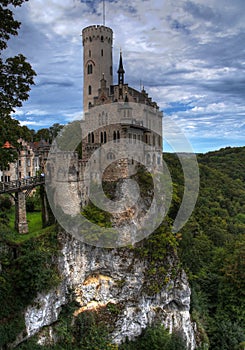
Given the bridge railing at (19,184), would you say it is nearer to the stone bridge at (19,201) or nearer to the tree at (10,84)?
the stone bridge at (19,201)

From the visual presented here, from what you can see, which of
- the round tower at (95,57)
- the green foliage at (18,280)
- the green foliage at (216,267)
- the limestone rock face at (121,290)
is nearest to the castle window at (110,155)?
the limestone rock face at (121,290)

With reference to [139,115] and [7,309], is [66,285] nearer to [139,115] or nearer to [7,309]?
[7,309]

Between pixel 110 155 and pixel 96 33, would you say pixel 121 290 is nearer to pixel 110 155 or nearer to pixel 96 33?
pixel 110 155

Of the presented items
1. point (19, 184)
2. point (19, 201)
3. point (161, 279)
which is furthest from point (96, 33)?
point (161, 279)

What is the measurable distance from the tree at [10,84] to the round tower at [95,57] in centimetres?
2237

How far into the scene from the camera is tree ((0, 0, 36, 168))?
15.3 metres

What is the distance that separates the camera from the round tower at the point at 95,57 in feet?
125

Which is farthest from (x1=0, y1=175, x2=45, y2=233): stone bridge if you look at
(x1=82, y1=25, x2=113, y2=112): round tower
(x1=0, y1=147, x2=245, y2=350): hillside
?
(x1=82, y1=25, x2=113, y2=112): round tower

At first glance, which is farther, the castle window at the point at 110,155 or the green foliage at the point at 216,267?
the green foliage at the point at 216,267

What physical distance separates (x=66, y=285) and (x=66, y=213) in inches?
214

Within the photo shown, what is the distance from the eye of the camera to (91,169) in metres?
30.5

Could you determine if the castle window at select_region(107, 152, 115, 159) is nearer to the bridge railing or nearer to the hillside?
the hillside

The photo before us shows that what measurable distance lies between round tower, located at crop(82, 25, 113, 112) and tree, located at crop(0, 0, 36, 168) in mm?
22371

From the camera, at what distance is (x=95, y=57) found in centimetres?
3819
